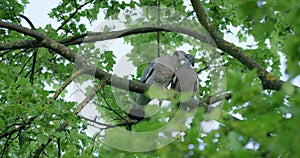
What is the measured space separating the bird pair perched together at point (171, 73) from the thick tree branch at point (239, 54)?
3.53 feet

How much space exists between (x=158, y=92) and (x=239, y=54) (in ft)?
10.8

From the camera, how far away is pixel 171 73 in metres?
7.36

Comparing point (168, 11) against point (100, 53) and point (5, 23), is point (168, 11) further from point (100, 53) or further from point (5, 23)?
point (5, 23)

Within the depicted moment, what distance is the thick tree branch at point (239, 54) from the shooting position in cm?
530

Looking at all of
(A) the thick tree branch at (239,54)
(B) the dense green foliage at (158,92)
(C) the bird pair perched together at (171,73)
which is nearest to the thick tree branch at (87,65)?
(B) the dense green foliage at (158,92)

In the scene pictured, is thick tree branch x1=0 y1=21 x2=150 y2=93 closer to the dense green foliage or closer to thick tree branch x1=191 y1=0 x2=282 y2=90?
the dense green foliage

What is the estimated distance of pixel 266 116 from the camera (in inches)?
82.2

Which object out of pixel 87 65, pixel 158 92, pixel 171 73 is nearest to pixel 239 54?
pixel 87 65

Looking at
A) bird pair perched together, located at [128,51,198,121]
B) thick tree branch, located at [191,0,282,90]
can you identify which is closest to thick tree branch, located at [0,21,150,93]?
thick tree branch, located at [191,0,282,90]

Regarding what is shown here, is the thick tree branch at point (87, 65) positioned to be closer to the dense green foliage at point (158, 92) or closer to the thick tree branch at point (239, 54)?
the dense green foliage at point (158, 92)

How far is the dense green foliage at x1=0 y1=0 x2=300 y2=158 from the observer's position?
84.0 inches

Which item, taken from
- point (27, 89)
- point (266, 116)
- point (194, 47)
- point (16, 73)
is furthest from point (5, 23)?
point (266, 116)

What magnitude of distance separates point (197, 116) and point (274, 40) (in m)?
5.14

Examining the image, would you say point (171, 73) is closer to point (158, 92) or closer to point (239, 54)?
point (239, 54)
